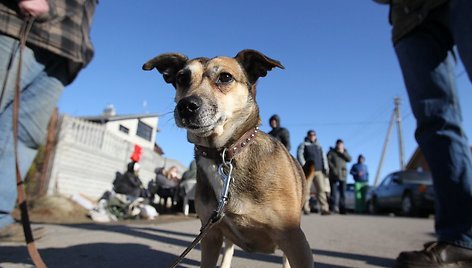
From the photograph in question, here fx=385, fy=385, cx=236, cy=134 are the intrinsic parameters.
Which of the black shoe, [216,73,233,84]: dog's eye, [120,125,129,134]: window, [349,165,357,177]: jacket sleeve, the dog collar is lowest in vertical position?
the black shoe

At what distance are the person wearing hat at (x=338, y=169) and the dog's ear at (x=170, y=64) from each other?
1186cm

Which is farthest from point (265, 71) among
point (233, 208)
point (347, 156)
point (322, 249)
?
point (347, 156)

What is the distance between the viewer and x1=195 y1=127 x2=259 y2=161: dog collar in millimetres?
2535

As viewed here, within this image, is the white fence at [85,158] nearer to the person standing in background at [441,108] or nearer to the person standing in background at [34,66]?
the person standing in background at [34,66]

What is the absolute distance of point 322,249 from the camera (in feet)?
14.9

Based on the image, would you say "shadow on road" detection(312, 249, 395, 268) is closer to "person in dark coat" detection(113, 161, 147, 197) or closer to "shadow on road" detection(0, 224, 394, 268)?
"shadow on road" detection(0, 224, 394, 268)

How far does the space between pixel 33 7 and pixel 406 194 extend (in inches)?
596

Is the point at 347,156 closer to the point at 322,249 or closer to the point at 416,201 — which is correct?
the point at 416,201

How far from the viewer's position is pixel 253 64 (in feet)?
10.4

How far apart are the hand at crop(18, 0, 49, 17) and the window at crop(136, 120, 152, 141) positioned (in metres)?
34.1

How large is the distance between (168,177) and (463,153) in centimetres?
1367

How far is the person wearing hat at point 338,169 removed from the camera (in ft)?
47.2

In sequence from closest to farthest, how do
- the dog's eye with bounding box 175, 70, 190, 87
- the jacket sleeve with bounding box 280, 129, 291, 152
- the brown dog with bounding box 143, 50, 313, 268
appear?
the brown dog with bounding box 143, 50, 313, 268, the dog's eye with bounding box 175, 70, 190, 87, the jacket sleeve with bounding box 280, 129, 291, 152

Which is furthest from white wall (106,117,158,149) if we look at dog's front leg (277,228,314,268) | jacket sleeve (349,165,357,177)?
dog's front leg (277,228,314,268)
